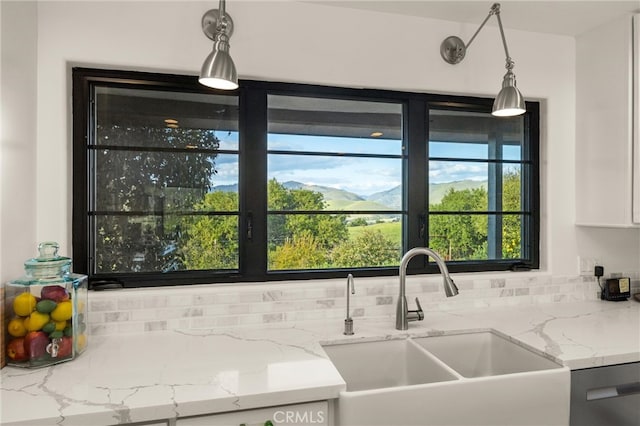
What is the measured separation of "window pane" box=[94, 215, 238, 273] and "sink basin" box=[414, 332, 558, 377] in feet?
3.29

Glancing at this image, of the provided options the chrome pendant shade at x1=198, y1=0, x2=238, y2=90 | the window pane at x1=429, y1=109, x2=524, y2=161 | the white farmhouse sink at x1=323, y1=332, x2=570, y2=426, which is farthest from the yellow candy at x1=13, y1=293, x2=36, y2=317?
the window pane at x1=429, y1=109, x2=524, y2=161

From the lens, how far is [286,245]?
199 cm

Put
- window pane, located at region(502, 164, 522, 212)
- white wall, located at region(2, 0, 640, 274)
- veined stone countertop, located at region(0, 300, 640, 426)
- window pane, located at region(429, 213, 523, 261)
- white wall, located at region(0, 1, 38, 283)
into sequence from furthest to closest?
window pane, located at region(502, 164, 522, 212), window pane, located at region(429, 213, 523, 261), white wall, located at region(2, 0, 640, 274), white wall, located at region(0, 1, 38, 283), veined stone countertop, located at region(0, 300, 640, 426)

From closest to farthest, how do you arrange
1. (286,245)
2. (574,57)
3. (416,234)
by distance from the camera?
1. (286,245)
2. (416,234)
3. (574,57)

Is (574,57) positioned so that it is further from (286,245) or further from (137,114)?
(137,114)

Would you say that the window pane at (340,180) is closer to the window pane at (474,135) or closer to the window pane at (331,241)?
the window pane at (331,241)

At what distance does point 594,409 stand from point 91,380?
5.79 ft

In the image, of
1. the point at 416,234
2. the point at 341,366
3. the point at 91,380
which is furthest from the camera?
the point at 416,234

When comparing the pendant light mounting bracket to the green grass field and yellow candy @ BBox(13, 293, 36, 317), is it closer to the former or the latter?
the green grass field

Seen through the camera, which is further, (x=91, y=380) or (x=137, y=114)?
(x=137, y=114)

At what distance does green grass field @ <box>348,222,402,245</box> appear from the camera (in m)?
2.09

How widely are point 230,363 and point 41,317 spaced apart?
0.65 m

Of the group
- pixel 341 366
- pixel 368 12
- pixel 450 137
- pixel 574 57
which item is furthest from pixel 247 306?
pixel 574 57

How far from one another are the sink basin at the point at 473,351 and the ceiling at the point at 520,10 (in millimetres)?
1580
